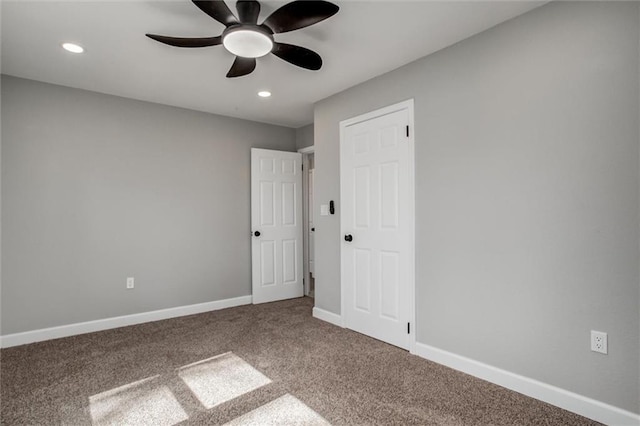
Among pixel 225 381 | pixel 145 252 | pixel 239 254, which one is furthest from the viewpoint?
pixel 239 254

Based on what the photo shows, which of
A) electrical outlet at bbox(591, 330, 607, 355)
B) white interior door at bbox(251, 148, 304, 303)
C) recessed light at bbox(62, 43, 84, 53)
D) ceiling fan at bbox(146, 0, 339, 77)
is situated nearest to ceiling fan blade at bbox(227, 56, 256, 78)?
ceiling fan at bbox(146, 0, 339, 77)

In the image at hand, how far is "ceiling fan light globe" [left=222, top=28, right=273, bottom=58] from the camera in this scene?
78.3 inches

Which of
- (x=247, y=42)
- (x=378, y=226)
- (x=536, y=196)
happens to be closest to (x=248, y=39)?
(x=247, y=42)

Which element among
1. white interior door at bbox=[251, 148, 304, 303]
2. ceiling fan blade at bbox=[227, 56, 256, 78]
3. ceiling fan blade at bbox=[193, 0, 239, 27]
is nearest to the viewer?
ceiling fan blade at bbox=[193, 0, 239, 27]

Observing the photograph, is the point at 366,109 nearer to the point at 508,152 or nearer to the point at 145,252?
the point at 508,152

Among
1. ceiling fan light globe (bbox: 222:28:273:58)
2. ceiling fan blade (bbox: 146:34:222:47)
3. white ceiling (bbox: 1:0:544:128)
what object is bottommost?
ceiling fan light globe (bbox: 222:28:273:58)

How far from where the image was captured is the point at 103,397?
219 cm

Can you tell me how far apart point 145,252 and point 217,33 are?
2485 mm

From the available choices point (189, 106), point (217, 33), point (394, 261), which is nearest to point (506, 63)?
point (394, 261)

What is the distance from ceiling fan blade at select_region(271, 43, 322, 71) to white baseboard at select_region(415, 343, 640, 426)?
231 centimetres

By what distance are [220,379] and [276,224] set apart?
8.13 feet

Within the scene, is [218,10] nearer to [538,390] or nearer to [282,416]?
[282,416]

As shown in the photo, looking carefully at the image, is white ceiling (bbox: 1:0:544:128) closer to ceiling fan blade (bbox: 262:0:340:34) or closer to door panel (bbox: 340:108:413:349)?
ceiling fan blade (bbox: 262:0:340:34)

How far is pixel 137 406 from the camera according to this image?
6.83 ft
